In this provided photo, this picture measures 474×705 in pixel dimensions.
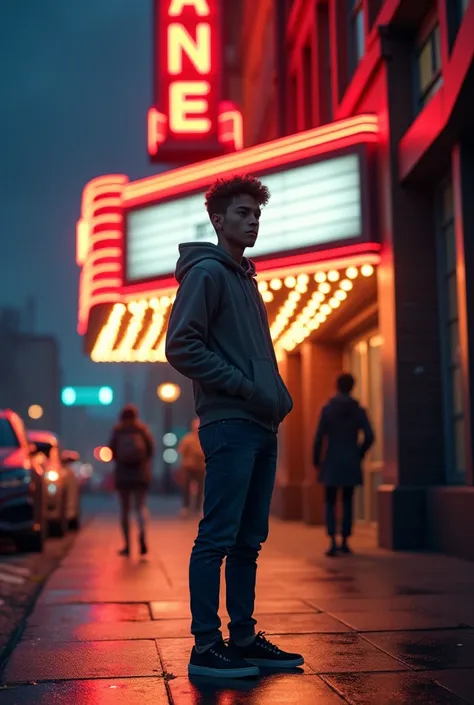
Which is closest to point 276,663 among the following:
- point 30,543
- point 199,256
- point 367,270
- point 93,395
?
point 199,256

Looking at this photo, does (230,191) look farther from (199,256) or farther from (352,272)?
(352,272)

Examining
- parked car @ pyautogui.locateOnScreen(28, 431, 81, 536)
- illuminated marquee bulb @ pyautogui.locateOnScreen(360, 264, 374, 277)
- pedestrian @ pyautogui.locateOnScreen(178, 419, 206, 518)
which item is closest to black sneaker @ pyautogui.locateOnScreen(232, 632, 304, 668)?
illuminated marquee bulb @ pyautogui.locateOnScreen(360, 264, 374, 277)

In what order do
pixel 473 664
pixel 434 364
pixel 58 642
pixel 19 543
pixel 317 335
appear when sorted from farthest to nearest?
pixel 317 335, pixel 19 543, pixel 434 364, pixel 58 642, pixel 473 664

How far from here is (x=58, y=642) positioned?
528cm

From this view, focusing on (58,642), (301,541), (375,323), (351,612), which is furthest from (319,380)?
(58,642)

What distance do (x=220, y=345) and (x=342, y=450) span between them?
638 centimetres

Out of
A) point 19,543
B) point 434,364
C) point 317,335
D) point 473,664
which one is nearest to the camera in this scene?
point 473,664

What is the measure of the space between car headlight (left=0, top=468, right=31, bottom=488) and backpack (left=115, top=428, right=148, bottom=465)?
41.4 inches

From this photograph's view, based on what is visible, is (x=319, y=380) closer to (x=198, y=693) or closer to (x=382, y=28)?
(x=382, y=28)

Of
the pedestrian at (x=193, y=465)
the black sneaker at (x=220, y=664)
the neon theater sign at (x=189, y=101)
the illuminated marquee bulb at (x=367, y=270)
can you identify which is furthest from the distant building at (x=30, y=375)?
the black sneaker at (x=220, y=664)

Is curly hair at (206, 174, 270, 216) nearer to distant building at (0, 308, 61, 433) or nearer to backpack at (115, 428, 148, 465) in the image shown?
backpack at (115, 428, 148, 465)

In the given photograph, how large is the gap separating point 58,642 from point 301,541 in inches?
302

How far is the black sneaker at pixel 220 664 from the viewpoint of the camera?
162 inches

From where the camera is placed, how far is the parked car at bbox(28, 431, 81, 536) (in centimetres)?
1496
